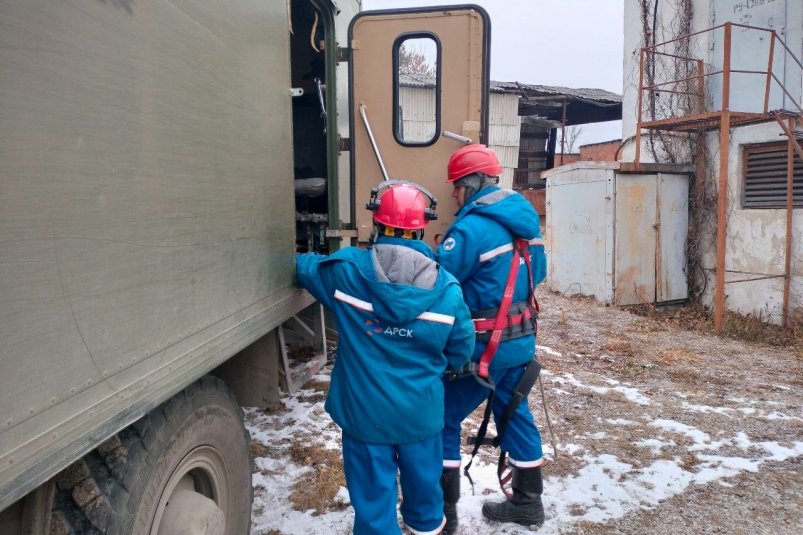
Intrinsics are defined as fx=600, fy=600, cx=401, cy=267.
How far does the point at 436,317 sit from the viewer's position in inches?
93.1

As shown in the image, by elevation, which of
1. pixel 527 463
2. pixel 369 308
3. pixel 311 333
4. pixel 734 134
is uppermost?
pixel 734 134

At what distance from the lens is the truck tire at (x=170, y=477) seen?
157 cm

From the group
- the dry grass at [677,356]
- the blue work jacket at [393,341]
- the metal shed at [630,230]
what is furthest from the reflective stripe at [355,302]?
the metal shed at [630,230]

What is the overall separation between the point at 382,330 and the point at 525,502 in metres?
1.59

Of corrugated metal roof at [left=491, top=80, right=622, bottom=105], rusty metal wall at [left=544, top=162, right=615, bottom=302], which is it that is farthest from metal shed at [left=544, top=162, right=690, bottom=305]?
corrugated metal roof at [left=491, top=80, right=622, bottom=105]

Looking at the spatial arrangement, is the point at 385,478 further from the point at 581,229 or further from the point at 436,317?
the point at 581,229

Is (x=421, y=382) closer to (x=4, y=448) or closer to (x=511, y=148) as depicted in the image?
(x=4, y=448)

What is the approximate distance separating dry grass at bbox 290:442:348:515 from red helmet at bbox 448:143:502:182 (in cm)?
198

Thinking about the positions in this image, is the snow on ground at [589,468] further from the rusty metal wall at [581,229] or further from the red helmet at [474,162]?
the rusty metal wall at [581,229]

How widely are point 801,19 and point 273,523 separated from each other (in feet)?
31.0

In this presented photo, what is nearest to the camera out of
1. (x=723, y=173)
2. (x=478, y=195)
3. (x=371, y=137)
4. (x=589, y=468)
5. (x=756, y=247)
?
(x=478, y=195)

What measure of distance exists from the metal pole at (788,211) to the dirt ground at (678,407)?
838mm

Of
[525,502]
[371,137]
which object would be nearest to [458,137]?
[371,137]

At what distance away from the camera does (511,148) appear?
51.1ft
